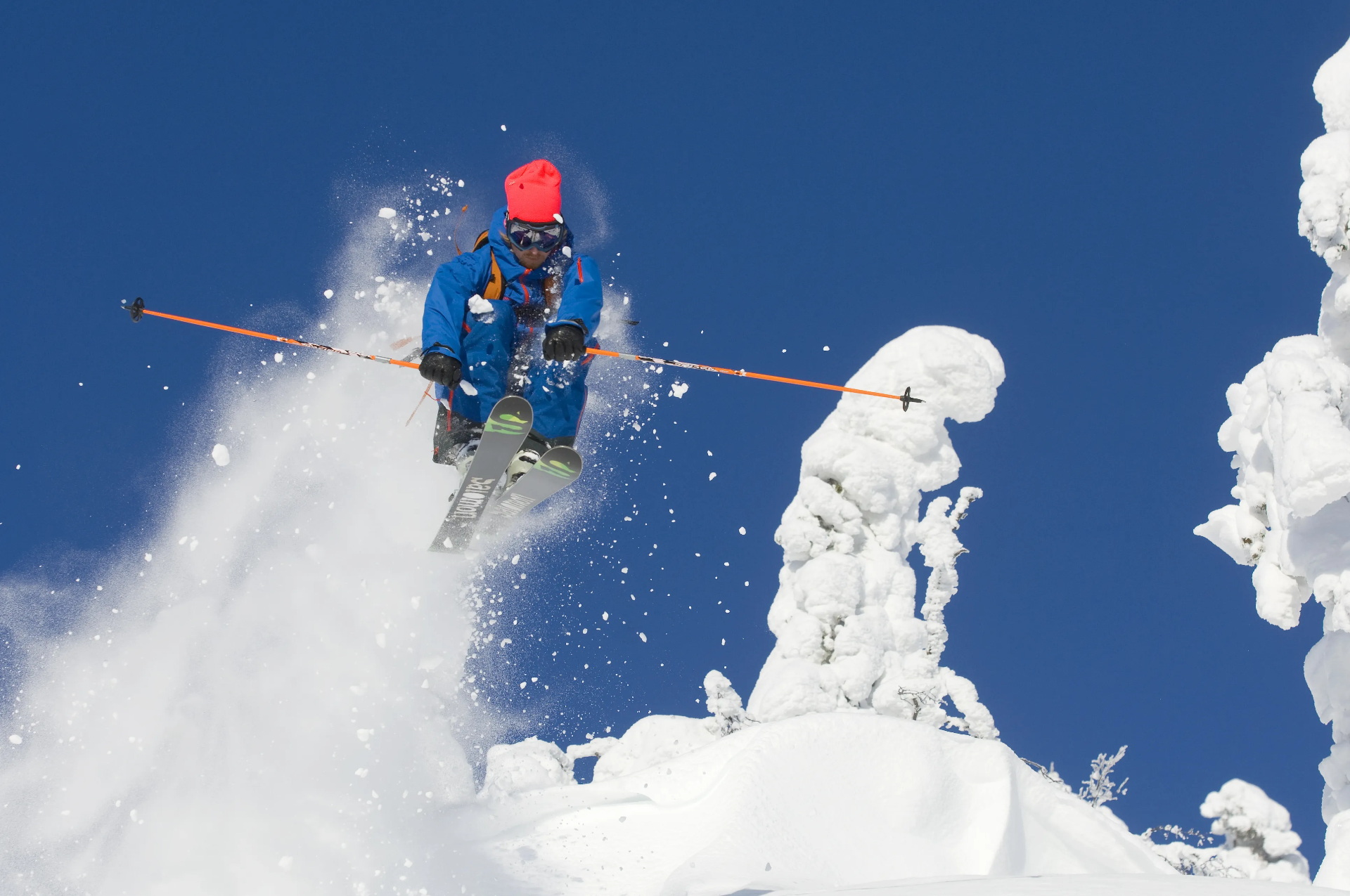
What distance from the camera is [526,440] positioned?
7.97m

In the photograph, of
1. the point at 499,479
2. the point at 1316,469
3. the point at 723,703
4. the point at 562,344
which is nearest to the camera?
the point at 1316,469

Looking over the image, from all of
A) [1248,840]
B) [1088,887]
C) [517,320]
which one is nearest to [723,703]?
[1248,840]

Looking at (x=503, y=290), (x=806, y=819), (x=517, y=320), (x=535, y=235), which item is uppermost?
(x=535, y=235)

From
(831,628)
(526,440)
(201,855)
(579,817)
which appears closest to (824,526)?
(831,628)

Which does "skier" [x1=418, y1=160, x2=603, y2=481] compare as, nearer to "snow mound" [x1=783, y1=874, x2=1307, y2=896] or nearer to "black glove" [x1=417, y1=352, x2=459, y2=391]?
"black glove" [x1=417, y1=352, x2=459, y2=391]

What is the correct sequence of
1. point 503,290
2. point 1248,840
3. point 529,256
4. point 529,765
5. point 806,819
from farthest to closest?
point 529,765
point 1248,840
point 503,290
point 529,256
point 806,819

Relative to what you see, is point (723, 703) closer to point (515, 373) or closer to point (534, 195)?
point (515, 373)

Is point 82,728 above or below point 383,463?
below

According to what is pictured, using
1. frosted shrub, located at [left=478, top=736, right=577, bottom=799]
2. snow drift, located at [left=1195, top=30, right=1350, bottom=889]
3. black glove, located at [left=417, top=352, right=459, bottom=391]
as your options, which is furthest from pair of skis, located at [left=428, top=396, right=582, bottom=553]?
frosted shrub, located at [left=478, top=736, right=577, bottom=799]

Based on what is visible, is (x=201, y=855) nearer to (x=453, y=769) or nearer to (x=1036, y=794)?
(x=453, y=769)

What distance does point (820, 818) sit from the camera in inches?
241

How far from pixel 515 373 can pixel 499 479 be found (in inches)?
34.3

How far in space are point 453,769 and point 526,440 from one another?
3.02 meters

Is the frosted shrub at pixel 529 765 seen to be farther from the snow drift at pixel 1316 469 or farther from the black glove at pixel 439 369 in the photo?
the snow drift at pixel 1316 469
